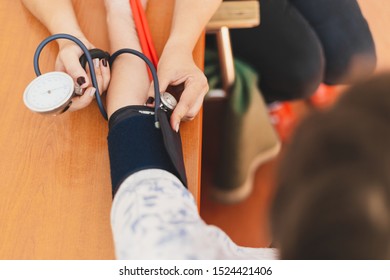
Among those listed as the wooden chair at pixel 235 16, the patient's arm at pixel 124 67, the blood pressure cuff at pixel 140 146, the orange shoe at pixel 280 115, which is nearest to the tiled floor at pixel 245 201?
the orange shoe at pixel 280 115

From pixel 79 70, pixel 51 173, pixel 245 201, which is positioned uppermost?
pixel 79 70

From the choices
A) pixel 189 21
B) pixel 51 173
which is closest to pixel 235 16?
pixel 189 21

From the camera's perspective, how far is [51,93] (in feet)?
2.35

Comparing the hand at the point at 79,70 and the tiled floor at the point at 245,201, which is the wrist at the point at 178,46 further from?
the tiled floor at the point at 245,201

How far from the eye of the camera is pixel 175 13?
0.86 m

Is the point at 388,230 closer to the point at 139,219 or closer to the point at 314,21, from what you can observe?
the point at 139,219

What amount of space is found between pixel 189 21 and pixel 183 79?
0.47ft

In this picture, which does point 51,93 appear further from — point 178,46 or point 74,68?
point 178,46

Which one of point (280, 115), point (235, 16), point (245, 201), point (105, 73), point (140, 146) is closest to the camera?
point (140, 146)

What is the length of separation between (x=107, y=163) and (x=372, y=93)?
1.51 feet

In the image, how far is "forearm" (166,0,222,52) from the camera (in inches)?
32.2

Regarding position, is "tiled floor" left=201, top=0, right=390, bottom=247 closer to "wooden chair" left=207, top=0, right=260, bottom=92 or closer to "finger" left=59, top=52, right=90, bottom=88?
"wooden chair" left=207, top=0, right=260, bottom=92

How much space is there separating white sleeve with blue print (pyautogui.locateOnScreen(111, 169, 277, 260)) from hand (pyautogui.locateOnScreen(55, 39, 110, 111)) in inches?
7.0

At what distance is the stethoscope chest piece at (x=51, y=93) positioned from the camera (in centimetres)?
70
